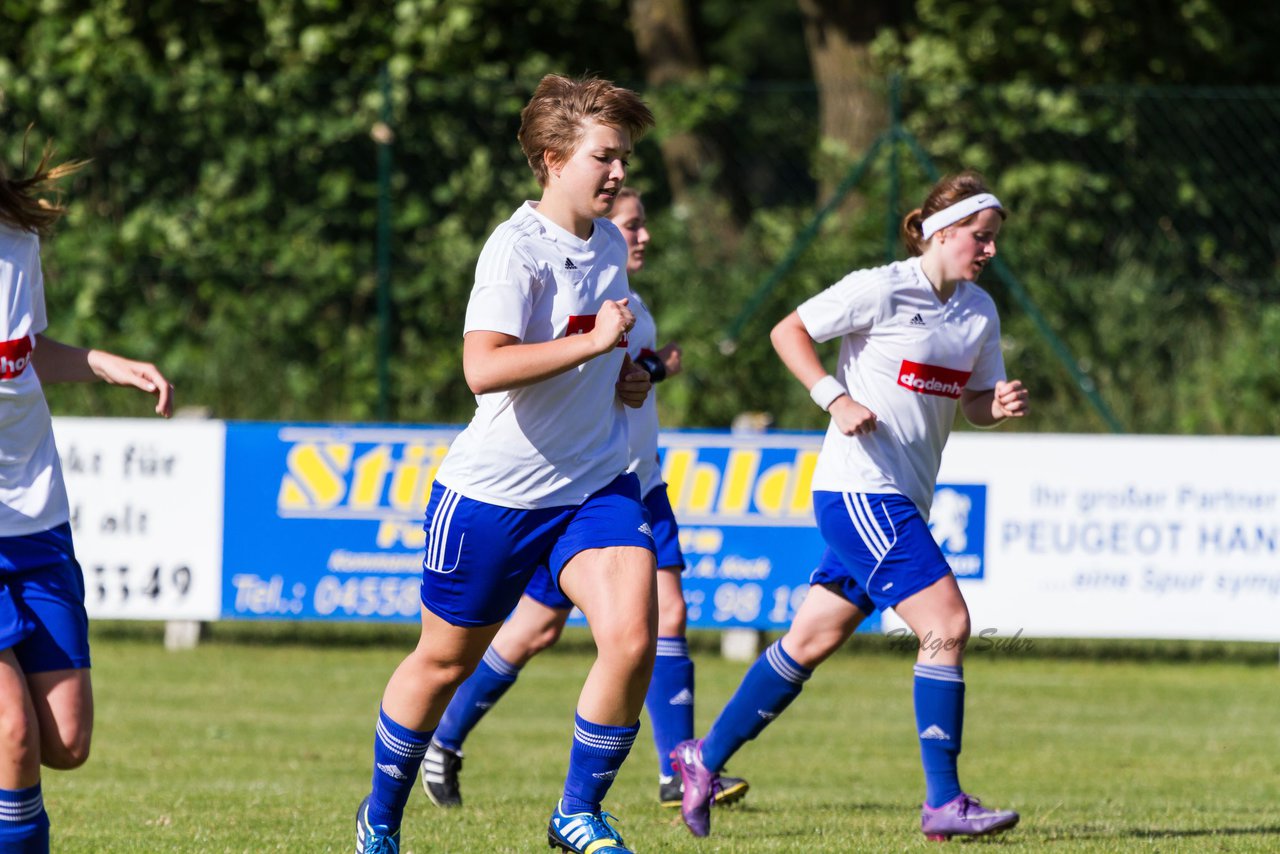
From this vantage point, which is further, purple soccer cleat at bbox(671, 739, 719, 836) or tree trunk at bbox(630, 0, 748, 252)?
tree trunk at bbox(630, 0, 748, 252)

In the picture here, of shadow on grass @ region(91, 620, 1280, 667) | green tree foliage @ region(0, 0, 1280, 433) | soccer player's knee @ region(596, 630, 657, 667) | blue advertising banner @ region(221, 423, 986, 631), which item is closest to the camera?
soccer player's knee @ region(596, 630, 657, 667)

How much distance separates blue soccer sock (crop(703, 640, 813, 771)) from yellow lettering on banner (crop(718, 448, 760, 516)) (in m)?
5.04

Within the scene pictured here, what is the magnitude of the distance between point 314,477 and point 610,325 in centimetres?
758

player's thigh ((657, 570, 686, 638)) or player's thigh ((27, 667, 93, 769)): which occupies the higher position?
player's thigh ((27, 667, 93, 769))

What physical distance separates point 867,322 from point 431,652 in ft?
6.95

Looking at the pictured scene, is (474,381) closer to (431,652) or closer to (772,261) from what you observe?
(431,652)

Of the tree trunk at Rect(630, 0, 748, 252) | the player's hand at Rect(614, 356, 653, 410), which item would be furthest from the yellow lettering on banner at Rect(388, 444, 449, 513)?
the player's hand at Rect(614, 356, 653, 410)

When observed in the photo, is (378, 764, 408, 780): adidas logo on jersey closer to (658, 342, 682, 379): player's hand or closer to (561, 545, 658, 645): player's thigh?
(561, 545, 658, 645): player's thigh

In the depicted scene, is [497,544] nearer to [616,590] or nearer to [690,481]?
[616,590]

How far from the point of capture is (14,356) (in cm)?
423

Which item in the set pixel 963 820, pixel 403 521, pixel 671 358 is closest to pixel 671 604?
pixel 671 358

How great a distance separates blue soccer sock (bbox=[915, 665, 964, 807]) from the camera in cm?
600

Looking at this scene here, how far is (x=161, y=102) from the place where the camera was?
1442cm

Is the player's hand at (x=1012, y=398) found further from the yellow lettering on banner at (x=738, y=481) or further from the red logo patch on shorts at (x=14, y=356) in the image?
the yellow lettering on banner at (x=738, y=481)
